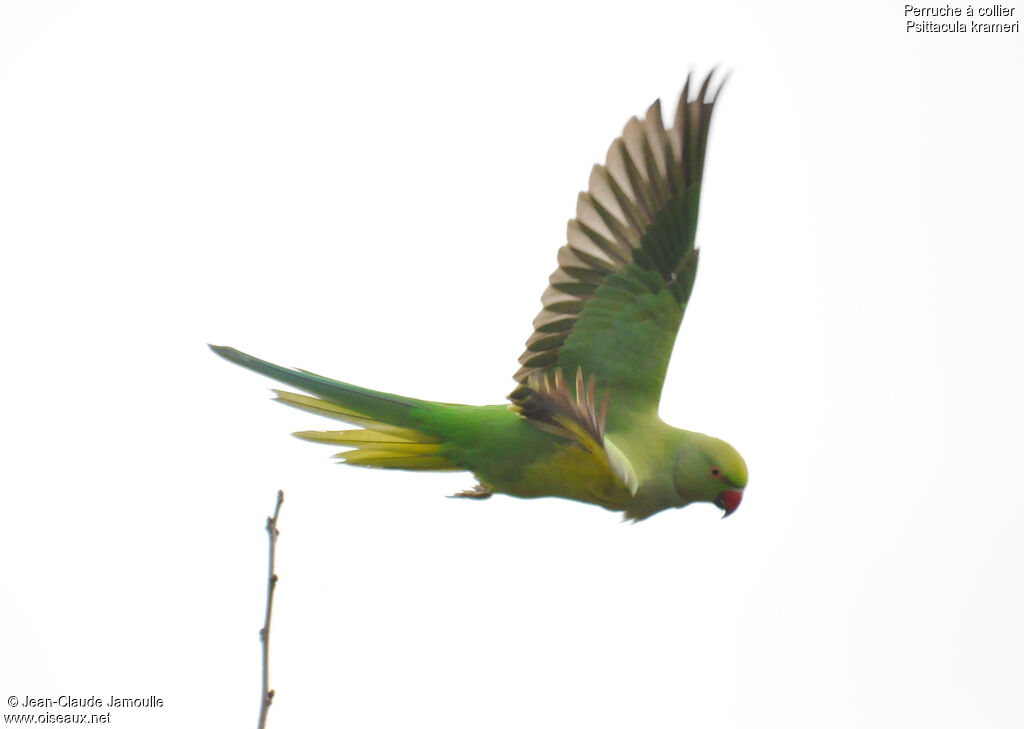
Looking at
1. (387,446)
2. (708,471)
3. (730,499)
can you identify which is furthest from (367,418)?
(730,499)

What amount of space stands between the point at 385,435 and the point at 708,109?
2.07 meters

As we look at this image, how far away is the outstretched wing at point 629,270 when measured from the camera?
479 cm

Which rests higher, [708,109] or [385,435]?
[708,109]

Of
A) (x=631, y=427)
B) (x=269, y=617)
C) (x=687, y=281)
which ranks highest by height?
(x=687, y=281)

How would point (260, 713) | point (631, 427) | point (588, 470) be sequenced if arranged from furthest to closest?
point (631, 427)
point (588, 470)
point (260, 713)

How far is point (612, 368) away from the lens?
15.9 ft

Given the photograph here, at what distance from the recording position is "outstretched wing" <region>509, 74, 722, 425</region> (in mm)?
4789

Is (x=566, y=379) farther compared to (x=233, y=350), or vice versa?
(x=566, y=379)

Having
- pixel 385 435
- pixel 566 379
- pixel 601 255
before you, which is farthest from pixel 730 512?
pixel 385 435

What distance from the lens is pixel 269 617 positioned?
8.07 ft

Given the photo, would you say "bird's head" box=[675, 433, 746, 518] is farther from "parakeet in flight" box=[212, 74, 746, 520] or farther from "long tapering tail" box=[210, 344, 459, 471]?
"long tapering tail" box=[210, 344, 459, 471]

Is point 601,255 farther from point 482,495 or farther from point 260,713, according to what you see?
point 260,713

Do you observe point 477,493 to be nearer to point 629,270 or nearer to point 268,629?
point 629,270

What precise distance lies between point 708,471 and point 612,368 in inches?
25.1
